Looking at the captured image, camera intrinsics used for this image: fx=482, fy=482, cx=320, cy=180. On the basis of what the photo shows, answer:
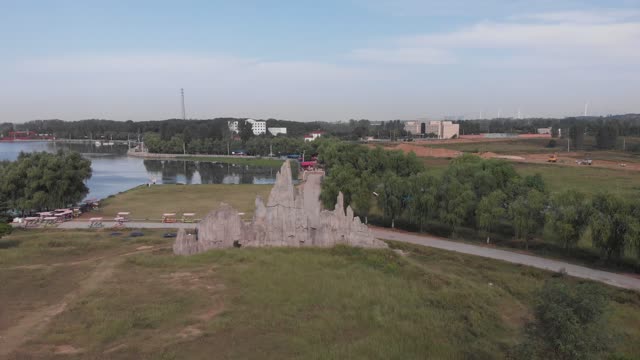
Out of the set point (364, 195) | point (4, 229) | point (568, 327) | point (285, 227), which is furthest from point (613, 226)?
point (4, 229)

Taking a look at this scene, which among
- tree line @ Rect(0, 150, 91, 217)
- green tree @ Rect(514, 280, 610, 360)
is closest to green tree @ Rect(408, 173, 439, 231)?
green tree @ Rect(514, 280, 610, 360)

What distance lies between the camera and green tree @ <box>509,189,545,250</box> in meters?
33.5

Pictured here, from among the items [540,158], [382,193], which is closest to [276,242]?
[382,193]

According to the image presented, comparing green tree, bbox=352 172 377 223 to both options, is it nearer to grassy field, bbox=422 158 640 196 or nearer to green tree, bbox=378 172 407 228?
green tree, bbox=378 172 407 228

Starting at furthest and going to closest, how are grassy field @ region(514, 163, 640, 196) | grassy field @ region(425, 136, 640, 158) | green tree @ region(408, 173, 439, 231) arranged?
grassy field @ region(425, 136, 640, 158) → grassy field @ region(514, 163, 640, 196) → green tree @ region(408, 173, 439, 231)

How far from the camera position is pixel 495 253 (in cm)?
3291

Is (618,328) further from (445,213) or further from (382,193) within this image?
(382,193)

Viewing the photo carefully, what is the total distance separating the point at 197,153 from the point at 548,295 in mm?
130913

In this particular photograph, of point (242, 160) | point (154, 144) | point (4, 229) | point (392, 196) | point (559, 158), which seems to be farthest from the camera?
point (154, 144)

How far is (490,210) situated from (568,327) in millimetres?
21716

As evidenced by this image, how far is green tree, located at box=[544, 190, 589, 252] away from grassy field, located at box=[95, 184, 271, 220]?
1030 inches

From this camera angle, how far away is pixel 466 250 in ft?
110

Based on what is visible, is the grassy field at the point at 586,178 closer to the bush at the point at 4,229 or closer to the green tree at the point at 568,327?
the green tree at the point at 568,327

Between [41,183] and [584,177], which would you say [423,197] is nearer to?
[41,183]
